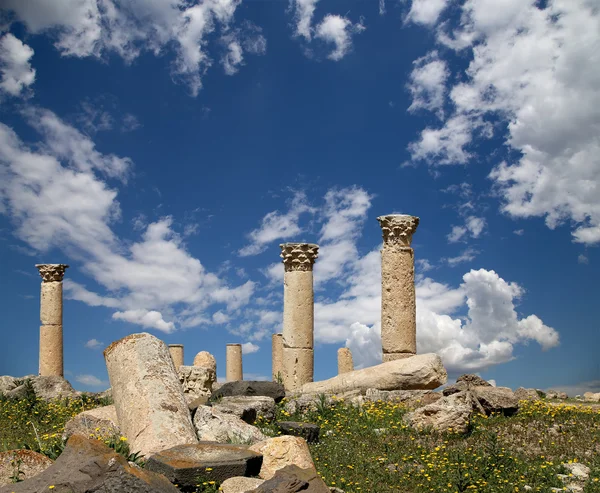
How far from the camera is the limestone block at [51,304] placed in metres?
27.1

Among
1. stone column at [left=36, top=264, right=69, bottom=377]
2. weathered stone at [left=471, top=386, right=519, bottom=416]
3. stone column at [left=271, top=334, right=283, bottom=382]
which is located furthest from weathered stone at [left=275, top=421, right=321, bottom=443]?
stone column at [left=271, top=334, right=283, bottom=382]

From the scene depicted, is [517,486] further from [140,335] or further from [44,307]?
[44,307]

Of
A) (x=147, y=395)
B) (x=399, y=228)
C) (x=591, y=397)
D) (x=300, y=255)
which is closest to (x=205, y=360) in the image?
(x=300, y=255)

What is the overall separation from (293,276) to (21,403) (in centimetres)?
895

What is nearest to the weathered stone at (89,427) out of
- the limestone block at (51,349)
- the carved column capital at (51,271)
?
the limestone block at (51,349)

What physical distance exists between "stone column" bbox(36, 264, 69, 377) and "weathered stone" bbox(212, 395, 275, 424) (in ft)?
47.0

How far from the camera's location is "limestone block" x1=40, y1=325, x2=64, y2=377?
26.6 meters

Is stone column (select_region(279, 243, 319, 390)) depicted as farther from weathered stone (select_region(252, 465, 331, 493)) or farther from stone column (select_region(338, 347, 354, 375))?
weathered stone (select_region(252, 465, 331, 493))

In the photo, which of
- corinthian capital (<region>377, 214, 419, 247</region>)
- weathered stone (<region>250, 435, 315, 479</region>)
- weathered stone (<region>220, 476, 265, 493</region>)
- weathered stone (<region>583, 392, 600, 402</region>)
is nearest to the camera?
weathered stone (<region>220, 476, 265, 493</region>)

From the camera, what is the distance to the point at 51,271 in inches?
1081

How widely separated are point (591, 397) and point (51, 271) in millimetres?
21631

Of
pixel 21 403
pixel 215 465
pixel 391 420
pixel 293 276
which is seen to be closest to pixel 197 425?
pixel 215 465

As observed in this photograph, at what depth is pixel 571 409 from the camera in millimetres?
14742

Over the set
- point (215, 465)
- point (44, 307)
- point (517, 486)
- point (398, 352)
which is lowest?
point (517, 486)
